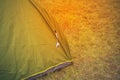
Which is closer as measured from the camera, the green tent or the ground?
the green tent

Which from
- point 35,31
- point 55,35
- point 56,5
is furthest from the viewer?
point 56,5

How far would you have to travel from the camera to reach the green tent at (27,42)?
140 centimetres

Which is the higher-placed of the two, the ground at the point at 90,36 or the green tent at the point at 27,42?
the green tent at the point at 27,42

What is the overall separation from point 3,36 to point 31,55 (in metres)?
0.31

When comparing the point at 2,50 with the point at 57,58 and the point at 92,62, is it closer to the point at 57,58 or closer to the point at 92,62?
the point at 57,58

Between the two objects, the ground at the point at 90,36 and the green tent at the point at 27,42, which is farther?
A: the ground at the point at 90,36

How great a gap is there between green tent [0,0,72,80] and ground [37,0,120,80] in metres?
0.21

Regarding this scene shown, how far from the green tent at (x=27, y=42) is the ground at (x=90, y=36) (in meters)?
0.21

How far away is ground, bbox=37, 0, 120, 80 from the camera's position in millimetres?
1714

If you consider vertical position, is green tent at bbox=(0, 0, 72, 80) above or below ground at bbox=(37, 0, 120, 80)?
above

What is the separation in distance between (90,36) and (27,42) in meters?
0.96

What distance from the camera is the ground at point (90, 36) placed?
1.71 meters

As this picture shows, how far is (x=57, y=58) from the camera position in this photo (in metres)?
1.62

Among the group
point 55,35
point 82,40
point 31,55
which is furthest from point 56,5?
point 31,55
